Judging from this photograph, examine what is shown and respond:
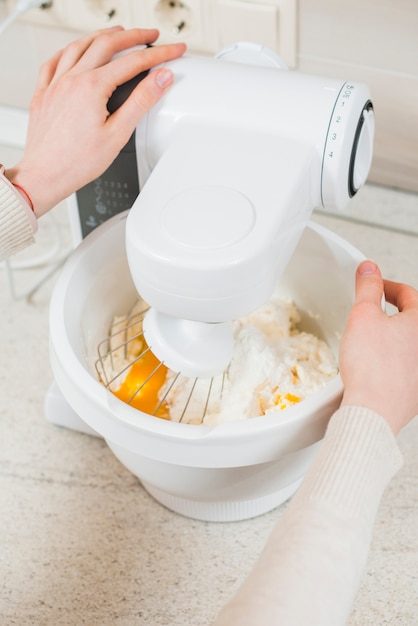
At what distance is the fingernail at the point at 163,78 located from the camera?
611 mm

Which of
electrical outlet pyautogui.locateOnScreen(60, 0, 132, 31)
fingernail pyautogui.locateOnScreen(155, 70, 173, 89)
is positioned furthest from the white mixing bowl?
electrical outlet pyautogui.locateOnScreen(60, 0, 132, 31)

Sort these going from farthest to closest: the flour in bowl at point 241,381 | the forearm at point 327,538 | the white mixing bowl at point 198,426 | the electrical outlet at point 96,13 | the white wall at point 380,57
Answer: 1. the electrical outlet at point 96,13
2. the white wall at point 380,57
3. the flour in bowl at point 241,381
4. the white mixing bowl at point 198,426
5. the forearm at point 327,538

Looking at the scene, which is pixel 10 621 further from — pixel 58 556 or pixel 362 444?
pixel 362 444

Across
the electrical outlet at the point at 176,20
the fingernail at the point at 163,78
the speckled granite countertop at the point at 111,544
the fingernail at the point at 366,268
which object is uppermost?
the fingernail at the point at 163,78

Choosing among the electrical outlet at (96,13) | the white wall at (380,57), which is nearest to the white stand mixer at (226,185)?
the white wall at (380,57)

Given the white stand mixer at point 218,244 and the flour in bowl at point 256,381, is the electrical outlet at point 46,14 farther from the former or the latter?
the flour in bowl at point 256,381

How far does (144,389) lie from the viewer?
27.1 inches

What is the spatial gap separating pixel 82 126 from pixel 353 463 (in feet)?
1.09

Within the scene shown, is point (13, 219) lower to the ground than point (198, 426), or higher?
higher

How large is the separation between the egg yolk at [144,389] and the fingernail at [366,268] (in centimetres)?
20

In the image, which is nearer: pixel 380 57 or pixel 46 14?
pixel 380 57

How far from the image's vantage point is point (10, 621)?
64cm

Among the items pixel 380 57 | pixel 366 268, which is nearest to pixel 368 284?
pixel 366 268

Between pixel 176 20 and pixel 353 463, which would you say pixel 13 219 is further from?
pixel 176 20
